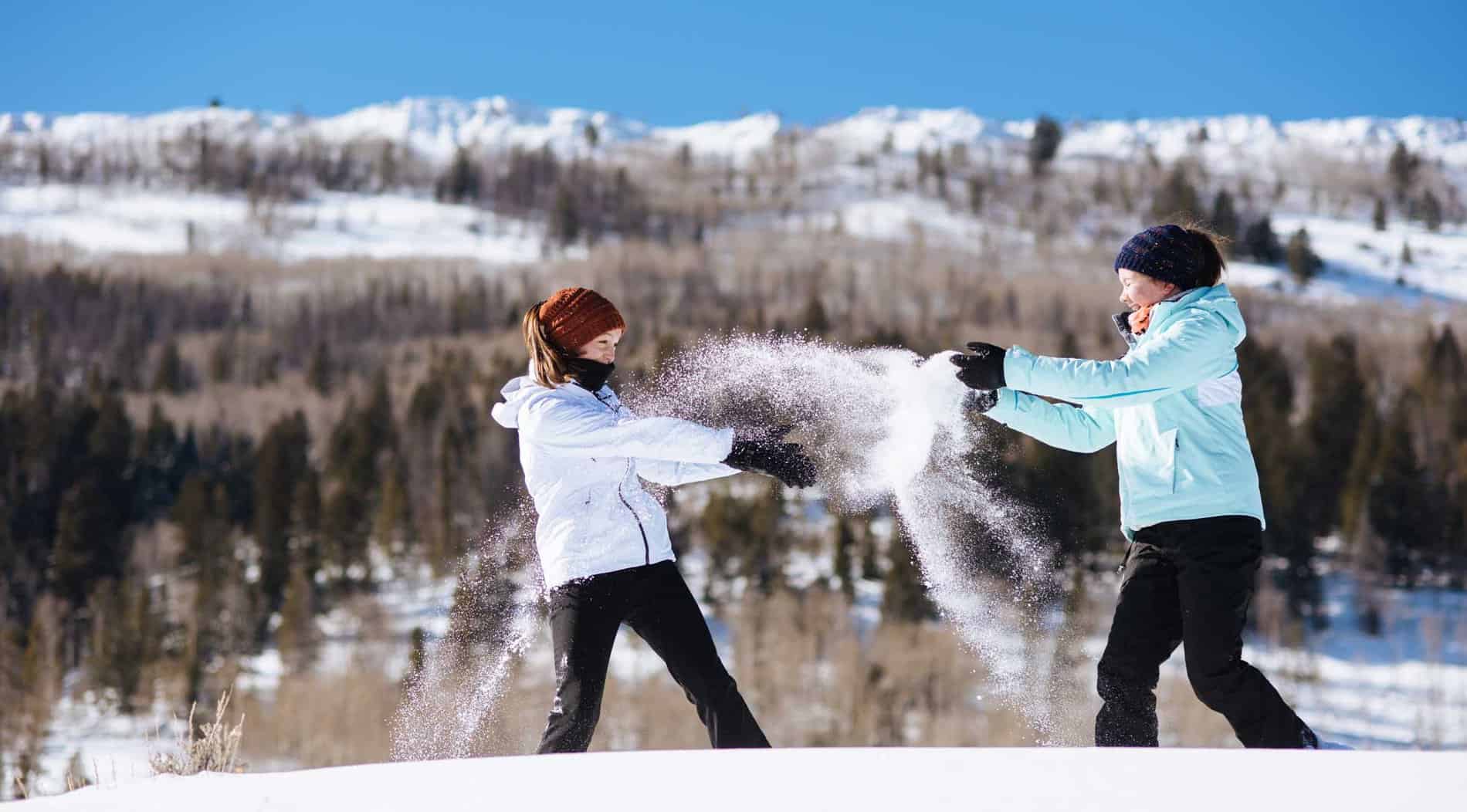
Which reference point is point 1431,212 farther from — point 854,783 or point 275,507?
point 854,783

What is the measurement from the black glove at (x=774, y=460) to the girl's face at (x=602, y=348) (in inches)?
22.2

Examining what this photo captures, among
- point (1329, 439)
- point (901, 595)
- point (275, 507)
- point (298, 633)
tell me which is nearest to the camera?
point (901, 595)

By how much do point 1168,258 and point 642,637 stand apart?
2163 mm

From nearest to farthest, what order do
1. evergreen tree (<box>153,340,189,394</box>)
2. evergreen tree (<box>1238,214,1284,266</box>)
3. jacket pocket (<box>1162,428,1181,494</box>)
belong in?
jacket pocket (<box>1162,428,1181,494</box>) < evergreen tree (<box>153,340,189,394</box>) < evergreen tree (<box>1238,214,1284,266</box>)

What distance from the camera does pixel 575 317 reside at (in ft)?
15.4

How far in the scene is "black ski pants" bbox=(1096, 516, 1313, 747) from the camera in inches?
160

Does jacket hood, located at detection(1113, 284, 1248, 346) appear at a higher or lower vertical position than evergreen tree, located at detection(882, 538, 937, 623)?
higher

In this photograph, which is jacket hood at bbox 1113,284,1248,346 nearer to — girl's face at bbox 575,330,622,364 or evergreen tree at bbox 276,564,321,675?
girl's face at bbox 575,330,622,364

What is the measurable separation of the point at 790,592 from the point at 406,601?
82.3 ft

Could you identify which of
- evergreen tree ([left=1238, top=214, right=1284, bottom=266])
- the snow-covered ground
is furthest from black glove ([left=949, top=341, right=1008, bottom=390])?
the snow-covered ground

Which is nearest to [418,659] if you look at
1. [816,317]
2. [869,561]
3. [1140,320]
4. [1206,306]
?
[1140,320]

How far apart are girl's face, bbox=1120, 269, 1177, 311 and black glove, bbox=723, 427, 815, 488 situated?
1222 mm

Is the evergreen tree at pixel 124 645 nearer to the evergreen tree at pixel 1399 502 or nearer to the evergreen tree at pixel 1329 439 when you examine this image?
the evergreen tree at pixel 1329 439

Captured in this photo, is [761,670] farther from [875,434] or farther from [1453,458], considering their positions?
[875,434]
